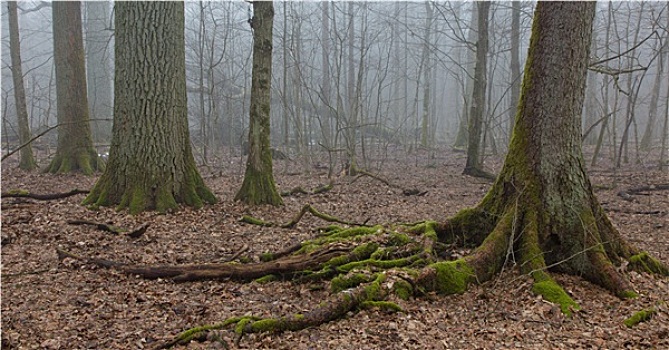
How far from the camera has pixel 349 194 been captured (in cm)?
1052

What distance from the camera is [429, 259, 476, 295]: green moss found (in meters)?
4.46

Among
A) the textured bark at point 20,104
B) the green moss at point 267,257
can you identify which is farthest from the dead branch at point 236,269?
the textured bark at point 20,104

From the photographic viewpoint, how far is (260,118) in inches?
322

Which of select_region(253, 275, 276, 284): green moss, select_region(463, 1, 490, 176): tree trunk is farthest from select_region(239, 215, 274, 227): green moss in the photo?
select_region(463, 1, 490, 176): tree trunk

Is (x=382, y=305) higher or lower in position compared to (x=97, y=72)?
lower

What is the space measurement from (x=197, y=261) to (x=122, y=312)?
1.38 meters

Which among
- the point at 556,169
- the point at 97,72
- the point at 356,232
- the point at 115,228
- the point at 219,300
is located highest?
the point at 97,72

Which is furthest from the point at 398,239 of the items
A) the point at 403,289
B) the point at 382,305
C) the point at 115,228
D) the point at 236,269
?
the point at 115,228

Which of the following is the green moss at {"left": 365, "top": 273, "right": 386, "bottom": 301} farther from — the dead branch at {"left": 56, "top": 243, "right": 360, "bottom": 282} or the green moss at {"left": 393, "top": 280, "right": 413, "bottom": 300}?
the dead branch at {"left": 56, "top": 243, "right": 360, "bottom": 282}

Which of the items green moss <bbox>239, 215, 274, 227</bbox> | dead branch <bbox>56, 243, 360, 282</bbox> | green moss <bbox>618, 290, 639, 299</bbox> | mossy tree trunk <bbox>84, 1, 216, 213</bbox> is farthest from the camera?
mossy tree trunk <bbox>84, 1, 216, 213</bbox>

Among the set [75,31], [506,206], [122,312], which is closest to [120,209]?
[122,312]

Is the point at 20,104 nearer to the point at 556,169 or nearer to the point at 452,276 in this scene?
the point at 452,276

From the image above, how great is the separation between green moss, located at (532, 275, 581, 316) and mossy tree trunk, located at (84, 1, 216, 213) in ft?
17.6

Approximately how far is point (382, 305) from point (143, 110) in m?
5.16
